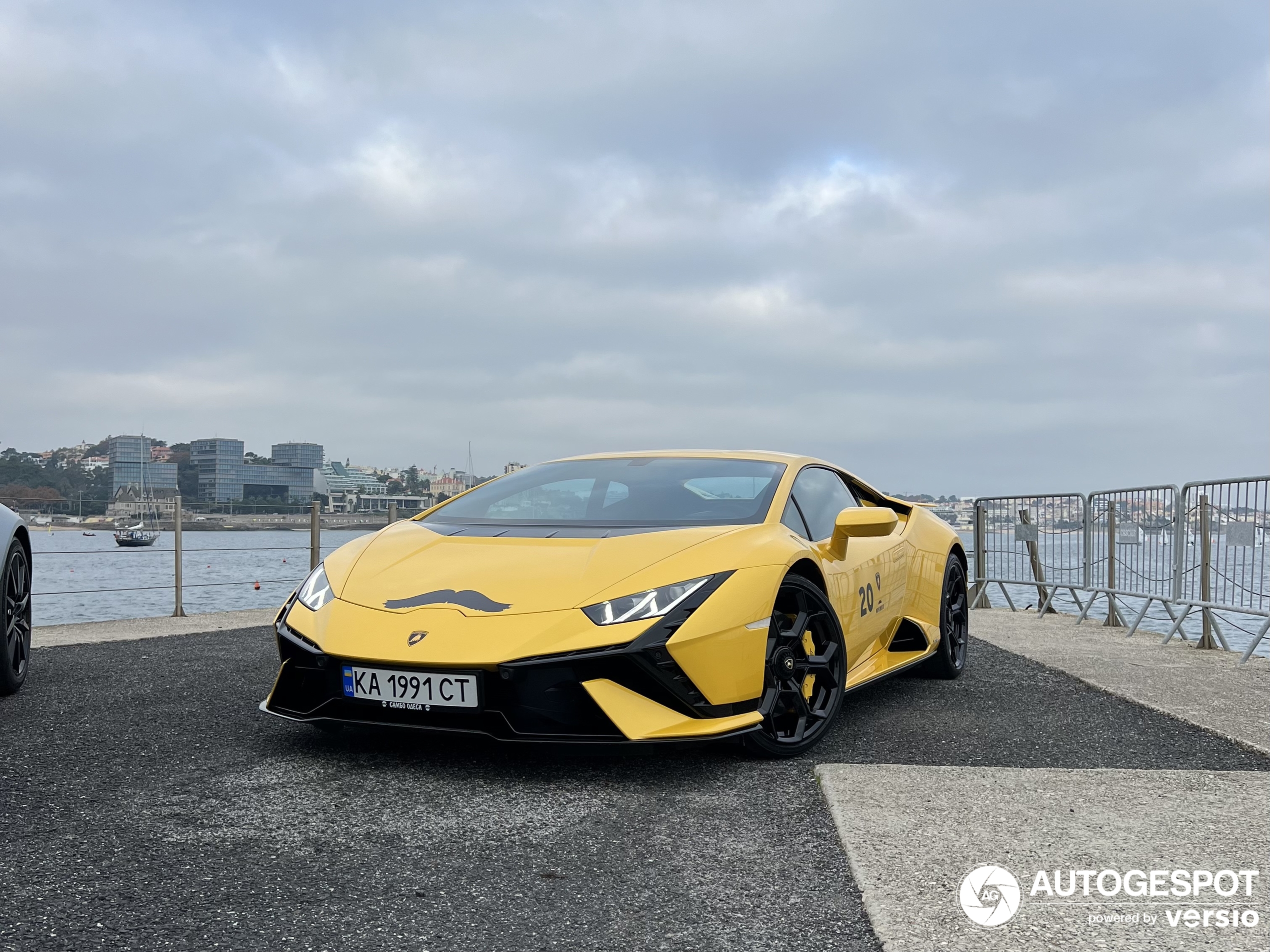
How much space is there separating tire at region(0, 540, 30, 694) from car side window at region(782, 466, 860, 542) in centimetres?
352

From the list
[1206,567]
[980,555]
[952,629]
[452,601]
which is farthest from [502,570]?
[980,555]

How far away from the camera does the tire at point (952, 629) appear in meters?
5.57

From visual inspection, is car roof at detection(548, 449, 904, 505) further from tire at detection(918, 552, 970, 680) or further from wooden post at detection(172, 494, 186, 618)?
wooden post at detection(172, 494, 186, 618)

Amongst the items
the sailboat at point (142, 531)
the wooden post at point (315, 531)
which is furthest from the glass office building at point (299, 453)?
the wooden post at point (315, 531)

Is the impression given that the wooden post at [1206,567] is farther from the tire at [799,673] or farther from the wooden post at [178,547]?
the wooden post at [178,547]

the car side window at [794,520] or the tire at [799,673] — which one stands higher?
the car side window at [794,520]

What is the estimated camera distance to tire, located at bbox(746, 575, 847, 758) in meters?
3.55

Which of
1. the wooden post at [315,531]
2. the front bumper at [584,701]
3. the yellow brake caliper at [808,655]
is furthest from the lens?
the wooden post at [315,531]

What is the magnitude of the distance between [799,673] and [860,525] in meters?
0.69

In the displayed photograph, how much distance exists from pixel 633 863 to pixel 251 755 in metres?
1.70

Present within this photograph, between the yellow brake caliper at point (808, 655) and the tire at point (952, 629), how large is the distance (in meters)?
1.65

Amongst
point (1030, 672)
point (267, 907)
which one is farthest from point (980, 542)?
point (267, 907)

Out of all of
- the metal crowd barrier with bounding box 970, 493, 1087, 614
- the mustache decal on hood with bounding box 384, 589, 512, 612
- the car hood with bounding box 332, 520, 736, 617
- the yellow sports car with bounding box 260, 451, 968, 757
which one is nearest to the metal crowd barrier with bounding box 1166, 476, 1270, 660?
the metal crowd barrier with bounding box 970, 493, 1087, 614

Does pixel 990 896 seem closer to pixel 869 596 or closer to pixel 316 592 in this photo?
pixel 869 596
